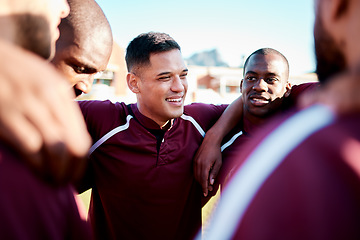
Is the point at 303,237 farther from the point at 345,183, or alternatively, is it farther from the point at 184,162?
the point at 184,162

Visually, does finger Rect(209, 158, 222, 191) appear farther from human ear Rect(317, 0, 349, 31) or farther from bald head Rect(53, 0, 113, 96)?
human ear Rect(317, 0, 349, 31)

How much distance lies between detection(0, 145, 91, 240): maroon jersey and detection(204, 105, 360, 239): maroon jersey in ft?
1.38

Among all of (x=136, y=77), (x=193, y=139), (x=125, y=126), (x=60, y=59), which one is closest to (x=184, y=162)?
(x=193, y=139)

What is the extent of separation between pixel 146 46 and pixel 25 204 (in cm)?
200

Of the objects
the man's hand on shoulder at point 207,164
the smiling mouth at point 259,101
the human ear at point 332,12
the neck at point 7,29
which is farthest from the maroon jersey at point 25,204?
the smiling mouth at point 259,101

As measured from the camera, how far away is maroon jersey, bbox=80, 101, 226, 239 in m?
1.91

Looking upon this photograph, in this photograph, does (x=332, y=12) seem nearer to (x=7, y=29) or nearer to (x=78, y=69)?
(x=7, y=29)

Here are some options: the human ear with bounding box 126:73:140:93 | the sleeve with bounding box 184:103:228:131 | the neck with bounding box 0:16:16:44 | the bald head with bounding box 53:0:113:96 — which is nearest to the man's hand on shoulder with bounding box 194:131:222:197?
the sleeve with bounding box 184:103:228:131

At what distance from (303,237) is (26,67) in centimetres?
69

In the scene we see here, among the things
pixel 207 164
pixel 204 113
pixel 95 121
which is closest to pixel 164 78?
pixel 204 113

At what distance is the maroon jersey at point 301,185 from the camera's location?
448 mm

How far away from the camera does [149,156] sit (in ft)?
6.60

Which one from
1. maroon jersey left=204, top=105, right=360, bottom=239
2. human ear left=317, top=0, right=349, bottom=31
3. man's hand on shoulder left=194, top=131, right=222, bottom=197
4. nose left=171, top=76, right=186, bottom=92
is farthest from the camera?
nose left=171, top=76, right=186, bottom=92

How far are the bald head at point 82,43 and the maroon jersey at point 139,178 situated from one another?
1.09 ft
